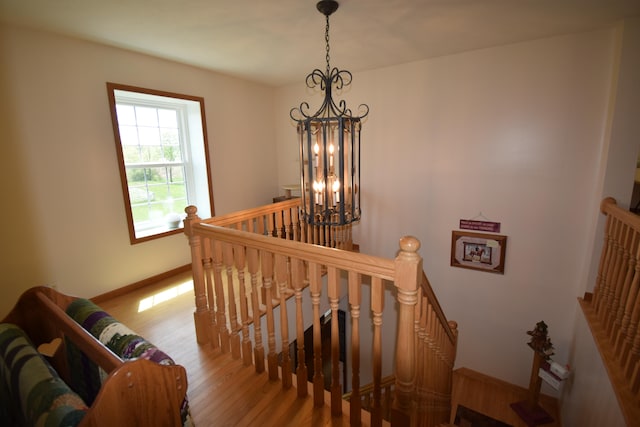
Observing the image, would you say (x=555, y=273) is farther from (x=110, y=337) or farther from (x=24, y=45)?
(x=24, y=45)

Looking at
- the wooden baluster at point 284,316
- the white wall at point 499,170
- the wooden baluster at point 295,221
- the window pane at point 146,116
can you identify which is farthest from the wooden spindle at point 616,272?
the window pane at point 146,116

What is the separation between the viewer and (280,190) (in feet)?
15.4

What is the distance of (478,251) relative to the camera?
331 centimetres

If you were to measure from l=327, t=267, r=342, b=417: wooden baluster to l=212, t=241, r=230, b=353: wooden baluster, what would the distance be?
33.9 inches

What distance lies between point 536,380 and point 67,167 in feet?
16.1

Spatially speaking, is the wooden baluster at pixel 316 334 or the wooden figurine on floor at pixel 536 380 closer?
the wooden baluster at pixel 316 334

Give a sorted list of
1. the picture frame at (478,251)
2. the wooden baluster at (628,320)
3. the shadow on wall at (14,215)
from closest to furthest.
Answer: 1. the wooden baluster at (628,320)
2. the shadow on wall at (14,215)
3. the picture frame at (478,251)

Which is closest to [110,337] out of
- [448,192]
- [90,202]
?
[90,202]

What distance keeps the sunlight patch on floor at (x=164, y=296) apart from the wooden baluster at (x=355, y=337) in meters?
2.24

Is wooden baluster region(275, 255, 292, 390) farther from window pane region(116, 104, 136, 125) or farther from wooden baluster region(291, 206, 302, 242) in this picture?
window pane region(116, 104, 136, 125)

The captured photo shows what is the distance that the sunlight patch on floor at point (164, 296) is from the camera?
2.79 meters

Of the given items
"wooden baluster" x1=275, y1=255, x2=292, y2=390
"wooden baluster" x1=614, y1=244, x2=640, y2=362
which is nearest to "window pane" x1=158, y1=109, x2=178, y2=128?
"wooden baluster" x1=275, y1=255, x2=292, y2=390

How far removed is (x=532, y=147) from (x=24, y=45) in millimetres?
4490

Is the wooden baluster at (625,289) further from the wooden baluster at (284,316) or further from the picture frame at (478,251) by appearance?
the wooden baluster at (284,316)
